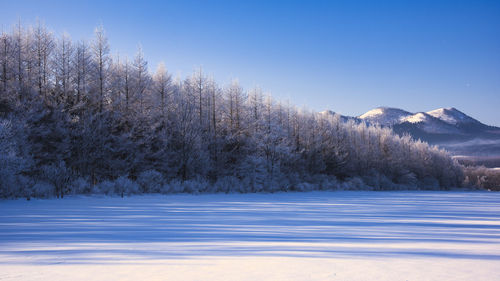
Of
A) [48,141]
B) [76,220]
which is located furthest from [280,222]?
[48,141]

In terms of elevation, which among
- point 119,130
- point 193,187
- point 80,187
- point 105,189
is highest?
point 119,130

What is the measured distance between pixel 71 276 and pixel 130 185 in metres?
12.8

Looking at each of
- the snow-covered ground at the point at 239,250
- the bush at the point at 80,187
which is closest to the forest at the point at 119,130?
the bush at the point at 80,187

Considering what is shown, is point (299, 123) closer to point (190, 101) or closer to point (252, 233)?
point (190, 101)

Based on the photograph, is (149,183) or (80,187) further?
(149,183)

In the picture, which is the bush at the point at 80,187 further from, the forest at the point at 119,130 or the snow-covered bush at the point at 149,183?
the snow-covered bush at the point at 149,183

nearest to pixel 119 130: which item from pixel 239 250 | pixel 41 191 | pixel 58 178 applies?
pixel 58 178

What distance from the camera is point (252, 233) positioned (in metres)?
5.42

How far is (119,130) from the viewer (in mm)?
26766

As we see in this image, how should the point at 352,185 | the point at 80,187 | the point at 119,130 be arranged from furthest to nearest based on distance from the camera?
the point at 352,185
the point at 119,130
the point at 80,187

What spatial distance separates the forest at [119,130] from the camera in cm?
1574

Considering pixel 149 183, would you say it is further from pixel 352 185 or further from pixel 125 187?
pixel 352 185

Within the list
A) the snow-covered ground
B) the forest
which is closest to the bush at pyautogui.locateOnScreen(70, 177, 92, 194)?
the forest

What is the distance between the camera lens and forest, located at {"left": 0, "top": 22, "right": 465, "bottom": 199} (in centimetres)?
1574
